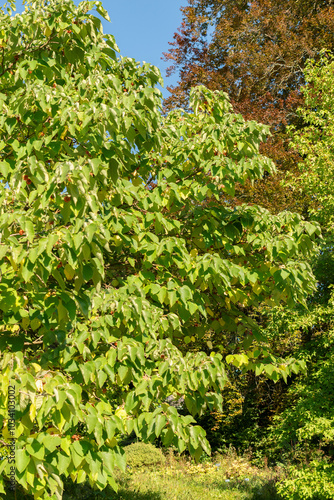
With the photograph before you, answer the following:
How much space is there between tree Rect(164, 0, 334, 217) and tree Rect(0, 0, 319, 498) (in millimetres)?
11526

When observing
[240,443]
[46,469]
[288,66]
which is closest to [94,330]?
[46,469]

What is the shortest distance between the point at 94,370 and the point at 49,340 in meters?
0.52

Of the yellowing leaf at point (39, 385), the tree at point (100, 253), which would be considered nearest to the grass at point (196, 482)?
the tree at point (100, 253)

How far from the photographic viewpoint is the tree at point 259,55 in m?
18.2

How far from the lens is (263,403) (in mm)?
17453

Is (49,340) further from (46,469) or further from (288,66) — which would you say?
(288,66)

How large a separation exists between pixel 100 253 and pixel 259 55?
1714 centimetres

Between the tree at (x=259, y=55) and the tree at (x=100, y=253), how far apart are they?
1153cm

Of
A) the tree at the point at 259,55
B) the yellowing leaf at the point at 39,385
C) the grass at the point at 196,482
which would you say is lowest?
the grass at the point at 196,482

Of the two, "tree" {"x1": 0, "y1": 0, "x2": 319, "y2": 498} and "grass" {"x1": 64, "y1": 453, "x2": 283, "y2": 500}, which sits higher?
"tree" {"x1": 0, "y1": 0, "x2": 319, "y2": 498}

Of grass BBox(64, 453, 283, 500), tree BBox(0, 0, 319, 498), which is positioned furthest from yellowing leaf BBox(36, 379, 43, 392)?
grass BBox(64, 453, 283, 500)

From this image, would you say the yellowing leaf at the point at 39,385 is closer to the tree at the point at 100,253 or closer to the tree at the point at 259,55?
the tree at the point at 100,253

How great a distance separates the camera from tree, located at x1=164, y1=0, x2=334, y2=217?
59.8ft

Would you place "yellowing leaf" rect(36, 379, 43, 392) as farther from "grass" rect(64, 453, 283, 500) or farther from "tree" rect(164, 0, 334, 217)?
"tree" rect(164, 0, 334, 217)
